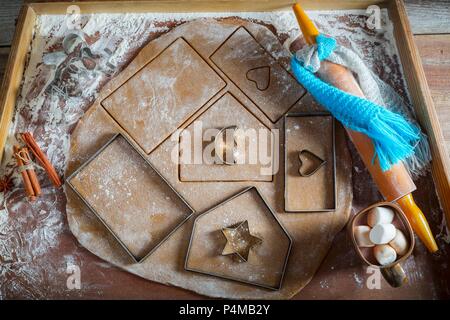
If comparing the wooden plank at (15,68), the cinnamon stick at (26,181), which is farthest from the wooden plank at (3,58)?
the cinnamon stick at (26,181)

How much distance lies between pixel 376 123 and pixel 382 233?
0.90 ft

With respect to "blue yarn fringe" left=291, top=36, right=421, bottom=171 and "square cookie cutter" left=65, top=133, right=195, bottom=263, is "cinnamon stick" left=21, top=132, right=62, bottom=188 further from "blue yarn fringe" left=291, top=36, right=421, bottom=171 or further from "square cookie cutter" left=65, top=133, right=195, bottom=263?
"blue yarn fringe" left=291, top=36, right=421, bottom=171

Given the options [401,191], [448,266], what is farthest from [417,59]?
[448,266]

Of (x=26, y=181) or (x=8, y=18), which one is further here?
(x=8, y=18)

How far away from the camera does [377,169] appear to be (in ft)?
3.96

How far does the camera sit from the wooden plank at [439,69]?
137 cm

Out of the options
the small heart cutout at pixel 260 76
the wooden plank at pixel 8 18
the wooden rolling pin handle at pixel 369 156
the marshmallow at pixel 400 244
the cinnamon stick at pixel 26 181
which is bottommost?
the marshmallow at pixel 400 244

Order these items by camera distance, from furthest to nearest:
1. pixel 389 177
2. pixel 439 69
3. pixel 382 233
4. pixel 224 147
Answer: pixel 439 69 → pixel 224 147 → pixel 389 177 → pixel 382 233

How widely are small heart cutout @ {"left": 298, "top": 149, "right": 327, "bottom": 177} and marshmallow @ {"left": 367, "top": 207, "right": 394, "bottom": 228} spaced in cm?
19

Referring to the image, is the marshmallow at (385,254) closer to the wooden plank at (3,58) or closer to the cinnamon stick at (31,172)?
the cinnamon stick at (31,172)

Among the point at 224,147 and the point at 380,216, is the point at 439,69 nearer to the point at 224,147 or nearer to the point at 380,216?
the point at 380,216

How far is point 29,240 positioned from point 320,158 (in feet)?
2.69

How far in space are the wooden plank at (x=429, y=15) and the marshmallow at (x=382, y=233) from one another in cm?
67

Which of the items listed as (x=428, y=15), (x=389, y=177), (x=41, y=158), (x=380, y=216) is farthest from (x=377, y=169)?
(x=41, y=158)
